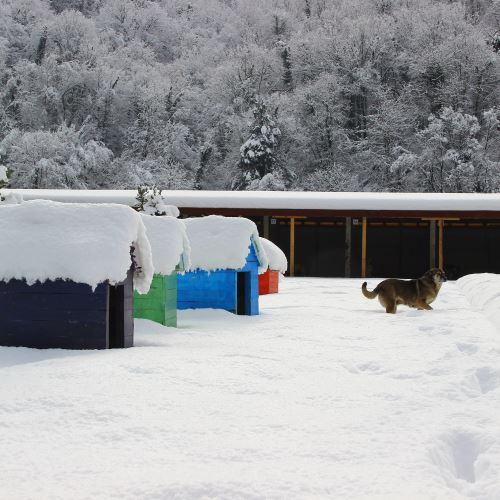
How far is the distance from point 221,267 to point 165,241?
1929 mm

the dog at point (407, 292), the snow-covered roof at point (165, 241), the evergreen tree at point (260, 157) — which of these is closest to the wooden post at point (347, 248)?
the dog at point (407, 292)

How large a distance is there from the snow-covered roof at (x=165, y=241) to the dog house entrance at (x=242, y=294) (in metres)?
2.06

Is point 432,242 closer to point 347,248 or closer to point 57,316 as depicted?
point 347,248

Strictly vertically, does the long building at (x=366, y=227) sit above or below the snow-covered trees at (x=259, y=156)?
below

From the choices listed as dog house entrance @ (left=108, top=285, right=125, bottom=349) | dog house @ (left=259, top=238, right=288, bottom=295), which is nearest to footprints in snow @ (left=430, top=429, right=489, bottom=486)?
dog house entrance @ (left=108, top=285, right=125, bottom=349)

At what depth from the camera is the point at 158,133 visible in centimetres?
4925

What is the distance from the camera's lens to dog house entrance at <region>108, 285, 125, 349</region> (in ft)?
22.2

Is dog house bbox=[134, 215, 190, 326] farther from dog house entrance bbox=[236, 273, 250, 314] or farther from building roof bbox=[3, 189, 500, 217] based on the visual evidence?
building roof bbox=[3, 189, 500, 217]

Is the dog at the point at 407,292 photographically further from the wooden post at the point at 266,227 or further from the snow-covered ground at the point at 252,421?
the wooden post at the point at 266,227

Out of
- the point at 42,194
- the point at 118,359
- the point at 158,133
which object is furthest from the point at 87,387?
the point at 158,133

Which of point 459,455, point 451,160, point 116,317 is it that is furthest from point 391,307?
point 451,160

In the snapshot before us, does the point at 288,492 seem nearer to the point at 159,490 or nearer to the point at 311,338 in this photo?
the point at 159,490

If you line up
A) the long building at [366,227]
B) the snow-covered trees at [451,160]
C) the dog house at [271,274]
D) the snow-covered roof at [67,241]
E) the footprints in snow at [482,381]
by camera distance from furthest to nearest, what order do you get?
the snow-covered trees at [451,160] < the long building at [366,227] < the dog house at [271,274] < the snow-covered roof at [67,241] < the footprints in snow at [482,381]

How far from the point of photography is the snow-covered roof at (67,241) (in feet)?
21.1
